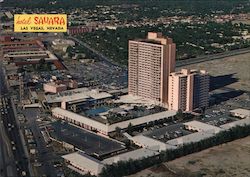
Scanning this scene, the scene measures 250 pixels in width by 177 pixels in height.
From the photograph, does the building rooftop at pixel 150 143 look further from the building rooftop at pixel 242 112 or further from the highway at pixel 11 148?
the building rooftop at pixel 242 112

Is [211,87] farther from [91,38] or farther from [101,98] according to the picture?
[91,38]

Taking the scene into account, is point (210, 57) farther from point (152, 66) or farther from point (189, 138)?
point (189, 138)

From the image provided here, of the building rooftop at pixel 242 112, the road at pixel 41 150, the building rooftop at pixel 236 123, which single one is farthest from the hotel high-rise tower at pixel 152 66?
the road at pixel 41 150

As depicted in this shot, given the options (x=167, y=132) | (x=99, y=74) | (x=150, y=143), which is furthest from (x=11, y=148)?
(x=99, y=74)

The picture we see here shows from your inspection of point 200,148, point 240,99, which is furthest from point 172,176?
point 240,99

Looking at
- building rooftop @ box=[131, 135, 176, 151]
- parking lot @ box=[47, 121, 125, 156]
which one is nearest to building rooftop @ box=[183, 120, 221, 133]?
building rooftop @ box=[131, 135, 176, 151]

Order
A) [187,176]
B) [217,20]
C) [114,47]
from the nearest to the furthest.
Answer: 1. [187,176]
2. [114,47]
3. [217,20]

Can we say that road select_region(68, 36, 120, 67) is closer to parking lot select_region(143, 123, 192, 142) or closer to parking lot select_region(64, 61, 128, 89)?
parking lot select_region(64, 61, 128, 89)
